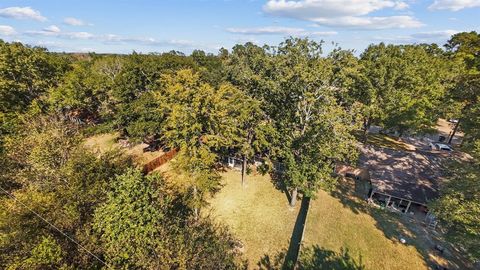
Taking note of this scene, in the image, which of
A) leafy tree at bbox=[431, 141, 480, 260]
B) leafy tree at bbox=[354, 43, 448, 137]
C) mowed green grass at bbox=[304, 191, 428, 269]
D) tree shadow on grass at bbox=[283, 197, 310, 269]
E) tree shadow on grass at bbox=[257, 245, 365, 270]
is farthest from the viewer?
leafy tree at bbox=[354, 43, 448, 137]

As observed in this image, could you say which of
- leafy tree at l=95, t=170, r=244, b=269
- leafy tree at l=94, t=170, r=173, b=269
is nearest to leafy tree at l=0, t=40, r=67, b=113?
leafy tree at l=94, t=170, r=173, b=269

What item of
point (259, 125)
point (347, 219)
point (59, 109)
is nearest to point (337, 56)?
point (259, 125)

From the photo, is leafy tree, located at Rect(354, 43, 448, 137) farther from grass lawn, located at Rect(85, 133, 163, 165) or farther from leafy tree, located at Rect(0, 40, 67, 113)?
leafy tree, located at Rect(0, 40, 67, 113)

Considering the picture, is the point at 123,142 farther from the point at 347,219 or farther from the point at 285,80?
the point at 347,219

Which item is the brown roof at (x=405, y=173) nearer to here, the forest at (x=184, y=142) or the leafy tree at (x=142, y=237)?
the forest at (x=184, y=142)

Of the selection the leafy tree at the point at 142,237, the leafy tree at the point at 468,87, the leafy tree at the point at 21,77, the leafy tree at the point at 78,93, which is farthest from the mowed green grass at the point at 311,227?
the leafy tree at the point at 21,77

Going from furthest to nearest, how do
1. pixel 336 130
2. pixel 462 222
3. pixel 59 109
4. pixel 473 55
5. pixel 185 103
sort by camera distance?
pixel 473 55 < pixel 59 109 < pixel 336 130 < pixel 185 103 < pixel 462 222
